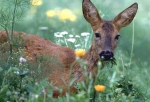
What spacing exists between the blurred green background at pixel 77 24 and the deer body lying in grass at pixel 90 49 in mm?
2508

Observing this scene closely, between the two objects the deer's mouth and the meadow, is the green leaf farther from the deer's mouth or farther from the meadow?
the deer's mouth

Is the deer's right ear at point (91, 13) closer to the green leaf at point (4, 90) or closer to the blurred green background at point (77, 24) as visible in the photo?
the green leaf at point (4, 90)

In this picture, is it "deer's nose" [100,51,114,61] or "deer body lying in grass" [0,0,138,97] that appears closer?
"deer's nose" [100,51,114,61]

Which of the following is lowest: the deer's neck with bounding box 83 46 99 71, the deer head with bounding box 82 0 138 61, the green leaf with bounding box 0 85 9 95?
the green leaf with bounding box 0 85 9 95

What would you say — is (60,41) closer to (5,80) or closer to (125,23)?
(125,23)

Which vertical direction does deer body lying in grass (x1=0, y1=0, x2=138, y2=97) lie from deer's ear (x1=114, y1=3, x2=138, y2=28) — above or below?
below

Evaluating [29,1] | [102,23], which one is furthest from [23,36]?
[102,23]

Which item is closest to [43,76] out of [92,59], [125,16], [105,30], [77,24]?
[92,59]

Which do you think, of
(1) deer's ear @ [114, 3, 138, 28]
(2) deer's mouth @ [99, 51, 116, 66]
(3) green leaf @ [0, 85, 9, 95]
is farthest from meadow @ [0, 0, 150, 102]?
(1) deer's ear @ [114, 3, 138, 28]

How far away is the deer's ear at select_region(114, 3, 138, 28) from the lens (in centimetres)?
916

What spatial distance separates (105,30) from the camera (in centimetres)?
880

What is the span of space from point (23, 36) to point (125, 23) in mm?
1346

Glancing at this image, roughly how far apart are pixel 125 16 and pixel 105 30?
612 mm

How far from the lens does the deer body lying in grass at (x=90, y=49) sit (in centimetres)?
855
